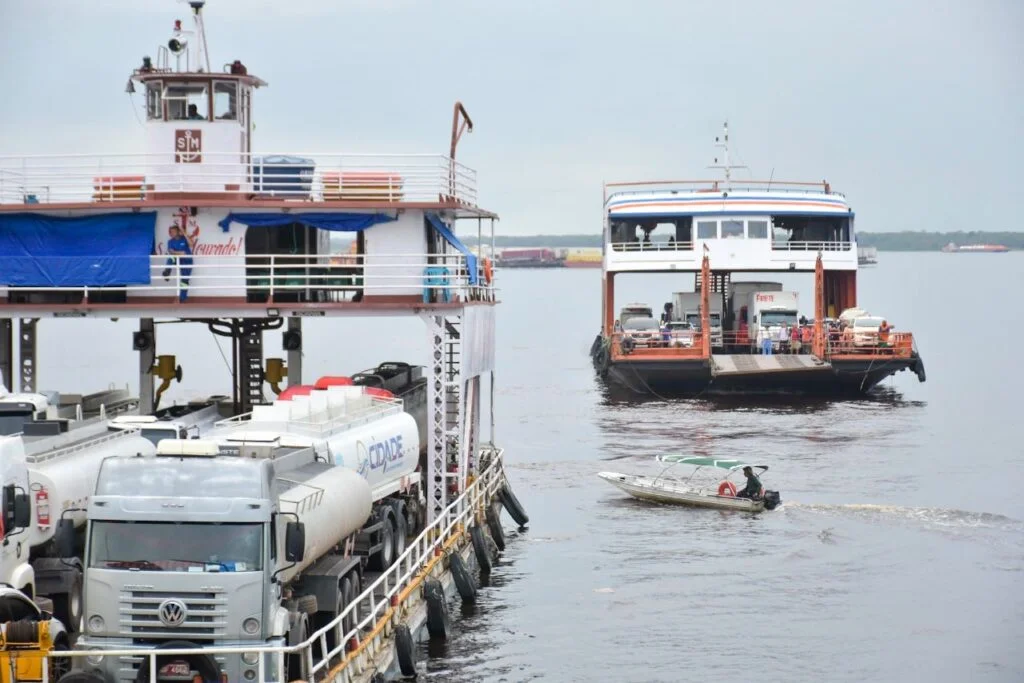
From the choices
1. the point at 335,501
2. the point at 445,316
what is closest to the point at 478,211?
the point at 445,316

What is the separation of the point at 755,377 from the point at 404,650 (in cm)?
4417

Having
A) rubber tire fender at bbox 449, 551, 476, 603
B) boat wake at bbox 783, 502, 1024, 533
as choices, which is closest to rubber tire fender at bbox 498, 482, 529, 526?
boat wake at bbox 783, 502, 1024, 533

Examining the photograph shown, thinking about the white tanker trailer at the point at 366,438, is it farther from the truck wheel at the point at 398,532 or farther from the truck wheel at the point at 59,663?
the truck wheel at the point at 59,663

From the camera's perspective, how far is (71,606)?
1952 cm

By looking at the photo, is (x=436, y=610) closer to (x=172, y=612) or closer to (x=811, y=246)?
(x=172, y=612)

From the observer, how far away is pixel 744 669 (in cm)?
2638

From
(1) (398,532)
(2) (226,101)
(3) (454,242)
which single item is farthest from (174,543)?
(2) (226,101)

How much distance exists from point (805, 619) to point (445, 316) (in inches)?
352

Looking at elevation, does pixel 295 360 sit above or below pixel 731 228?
below

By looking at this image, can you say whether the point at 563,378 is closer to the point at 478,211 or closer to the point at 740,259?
the point at 740,259

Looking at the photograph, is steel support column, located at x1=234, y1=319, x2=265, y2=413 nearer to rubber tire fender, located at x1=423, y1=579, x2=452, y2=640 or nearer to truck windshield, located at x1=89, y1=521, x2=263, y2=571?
rubber tire fender, located at x1=423, y1=579, x2=452, y2=640

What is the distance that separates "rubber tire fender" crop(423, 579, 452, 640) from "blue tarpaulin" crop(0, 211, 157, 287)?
870cm

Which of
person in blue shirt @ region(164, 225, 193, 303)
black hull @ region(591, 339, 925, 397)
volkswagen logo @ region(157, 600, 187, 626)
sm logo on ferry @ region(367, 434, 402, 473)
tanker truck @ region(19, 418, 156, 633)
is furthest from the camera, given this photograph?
black hull @ region(591, 339, 925, 397)

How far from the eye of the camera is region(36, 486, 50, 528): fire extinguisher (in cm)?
Answer: 2011
